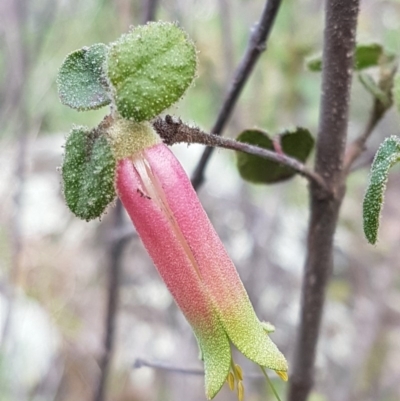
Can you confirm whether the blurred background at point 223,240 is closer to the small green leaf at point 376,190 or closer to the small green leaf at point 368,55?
the small green leaf at point 368,55

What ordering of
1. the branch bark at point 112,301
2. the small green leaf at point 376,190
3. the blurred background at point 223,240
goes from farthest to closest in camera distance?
the blurred background at point 223,240 → the branch bark at point 112,301 → the small green leaf at point 376,190

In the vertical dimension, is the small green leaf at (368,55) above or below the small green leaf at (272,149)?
above

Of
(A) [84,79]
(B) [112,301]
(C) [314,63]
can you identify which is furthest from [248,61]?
(B) [112,301]

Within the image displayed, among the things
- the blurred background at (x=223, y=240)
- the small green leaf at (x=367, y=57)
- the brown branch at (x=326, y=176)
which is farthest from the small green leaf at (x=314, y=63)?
the blurred background at (x=223, y=240)

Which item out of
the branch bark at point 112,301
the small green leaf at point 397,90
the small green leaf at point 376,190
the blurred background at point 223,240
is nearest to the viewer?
the small green leaf at point 376,190

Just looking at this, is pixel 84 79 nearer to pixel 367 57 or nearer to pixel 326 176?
pixel 326 176

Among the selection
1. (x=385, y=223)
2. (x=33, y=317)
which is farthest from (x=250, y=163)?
(x=385, y=223)

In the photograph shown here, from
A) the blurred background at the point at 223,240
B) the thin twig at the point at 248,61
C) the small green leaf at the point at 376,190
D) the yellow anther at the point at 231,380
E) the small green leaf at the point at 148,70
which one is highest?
the small green leaf at the point at 148,70
